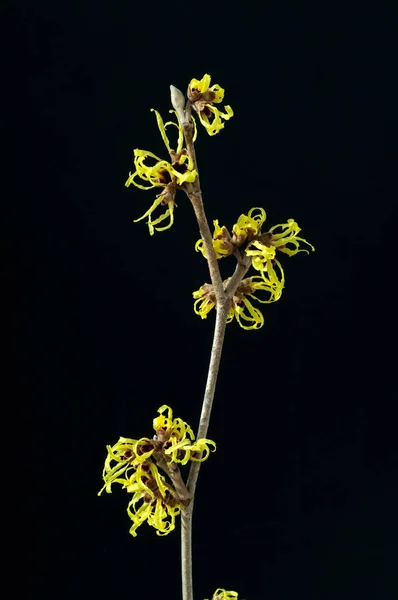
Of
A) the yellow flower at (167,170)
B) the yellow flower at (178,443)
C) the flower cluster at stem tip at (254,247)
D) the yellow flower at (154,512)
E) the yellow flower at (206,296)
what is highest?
the yellow flower at (167,170)

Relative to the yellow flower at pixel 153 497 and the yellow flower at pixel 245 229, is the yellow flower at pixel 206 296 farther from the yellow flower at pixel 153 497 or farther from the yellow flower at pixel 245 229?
the yellow flower at pixel 153 497

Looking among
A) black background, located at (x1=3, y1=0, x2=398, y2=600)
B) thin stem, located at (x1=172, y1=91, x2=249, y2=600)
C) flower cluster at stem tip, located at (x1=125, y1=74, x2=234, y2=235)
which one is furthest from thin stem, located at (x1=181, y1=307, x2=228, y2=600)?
black background, located at (x1=3, y1=0, x2=398, y2=600)

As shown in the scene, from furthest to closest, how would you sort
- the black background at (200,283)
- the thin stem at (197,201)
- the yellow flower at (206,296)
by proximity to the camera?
the black background at (200,283) < the yellow flower at (206,296) < the thin stem at (197,201)

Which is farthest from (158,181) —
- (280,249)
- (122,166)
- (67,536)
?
(67,536)

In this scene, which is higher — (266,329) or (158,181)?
(266,329)

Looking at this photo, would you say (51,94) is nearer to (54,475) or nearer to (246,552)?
(54,475)

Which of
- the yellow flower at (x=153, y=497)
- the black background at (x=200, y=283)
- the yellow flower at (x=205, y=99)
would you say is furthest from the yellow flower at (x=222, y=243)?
the black background at (x=200, y=283)

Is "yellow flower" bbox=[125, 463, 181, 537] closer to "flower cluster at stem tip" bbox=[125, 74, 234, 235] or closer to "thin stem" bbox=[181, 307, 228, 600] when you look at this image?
"thin stem" bbox=[181, 307, 228, 600]

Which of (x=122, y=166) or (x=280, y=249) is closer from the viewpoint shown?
(x=280, y=249)
